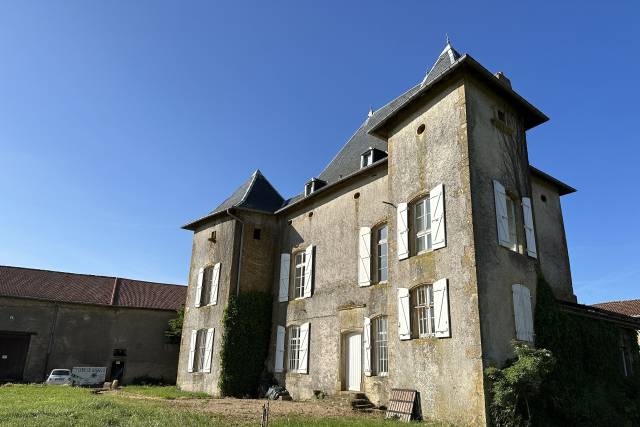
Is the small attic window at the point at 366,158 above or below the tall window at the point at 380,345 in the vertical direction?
above

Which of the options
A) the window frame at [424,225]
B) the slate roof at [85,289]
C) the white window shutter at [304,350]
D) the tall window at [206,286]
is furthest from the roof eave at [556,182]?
the slate roof at [85,289]

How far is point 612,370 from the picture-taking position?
37.9ft

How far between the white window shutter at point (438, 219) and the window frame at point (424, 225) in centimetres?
42

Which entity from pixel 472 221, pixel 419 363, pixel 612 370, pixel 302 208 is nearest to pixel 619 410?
pixel 612 370

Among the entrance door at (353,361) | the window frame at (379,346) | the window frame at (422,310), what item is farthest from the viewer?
the entrance door at (353,361)

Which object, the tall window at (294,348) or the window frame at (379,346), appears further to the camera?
the tall window at (294,348)

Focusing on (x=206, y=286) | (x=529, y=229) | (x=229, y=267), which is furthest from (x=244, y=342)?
(x=529, y=229)

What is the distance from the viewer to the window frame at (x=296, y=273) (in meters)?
16.6

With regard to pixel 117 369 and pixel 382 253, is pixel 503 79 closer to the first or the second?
pixel 382 253

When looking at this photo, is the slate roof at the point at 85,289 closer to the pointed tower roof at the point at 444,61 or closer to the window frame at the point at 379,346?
the window frame at the point at 379,346

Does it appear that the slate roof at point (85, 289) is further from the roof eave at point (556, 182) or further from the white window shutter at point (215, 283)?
the roof eave at point (556, 182)

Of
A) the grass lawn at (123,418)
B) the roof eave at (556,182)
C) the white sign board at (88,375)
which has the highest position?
the roof eave at (556,182)

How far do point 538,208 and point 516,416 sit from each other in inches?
277

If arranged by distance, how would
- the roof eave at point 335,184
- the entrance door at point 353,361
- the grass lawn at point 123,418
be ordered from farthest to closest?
the roof eave at point 335,184, the entrance door at point 353,361, the grass lawn at point 123,418
